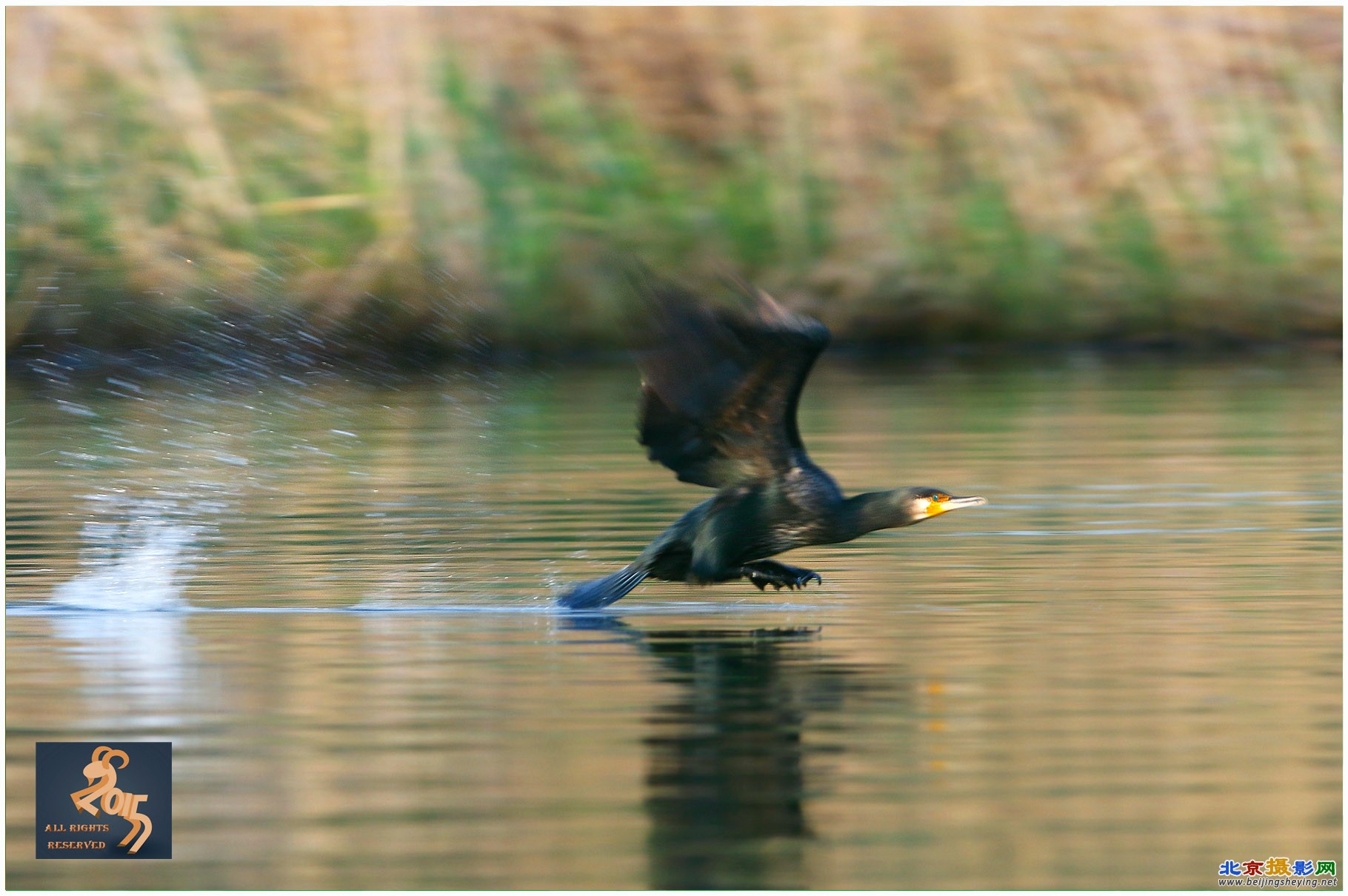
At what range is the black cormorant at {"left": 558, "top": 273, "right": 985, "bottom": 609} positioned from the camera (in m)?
6.94

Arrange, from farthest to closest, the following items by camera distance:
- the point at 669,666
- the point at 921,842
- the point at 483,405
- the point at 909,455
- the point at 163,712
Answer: the point at 483,405
the point at 909,455
the point at 669,666
the point at 163,712
the point at 921,842

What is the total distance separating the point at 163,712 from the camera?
5750 millimetres

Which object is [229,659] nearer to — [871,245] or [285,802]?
[285,802]

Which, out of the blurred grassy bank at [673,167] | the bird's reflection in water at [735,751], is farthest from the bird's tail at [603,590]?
the blurred grassy bank at [673,167]

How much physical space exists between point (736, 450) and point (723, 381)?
31 centimetres

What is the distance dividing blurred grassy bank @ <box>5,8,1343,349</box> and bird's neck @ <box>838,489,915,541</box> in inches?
367

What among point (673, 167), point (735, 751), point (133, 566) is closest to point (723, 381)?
point (735, 751)

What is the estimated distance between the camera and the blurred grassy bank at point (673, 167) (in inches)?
634

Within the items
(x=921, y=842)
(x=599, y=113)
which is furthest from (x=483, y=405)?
(x=921, y=842)

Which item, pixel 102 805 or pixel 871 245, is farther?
pixel 871 245

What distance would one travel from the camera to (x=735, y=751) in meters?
5.34

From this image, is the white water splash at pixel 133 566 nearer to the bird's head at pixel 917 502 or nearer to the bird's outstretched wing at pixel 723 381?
the bird's outstretched wing at pixel 723 381

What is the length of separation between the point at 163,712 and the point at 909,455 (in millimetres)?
5862

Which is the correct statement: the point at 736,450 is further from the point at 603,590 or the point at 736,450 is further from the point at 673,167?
the point at 673,167
